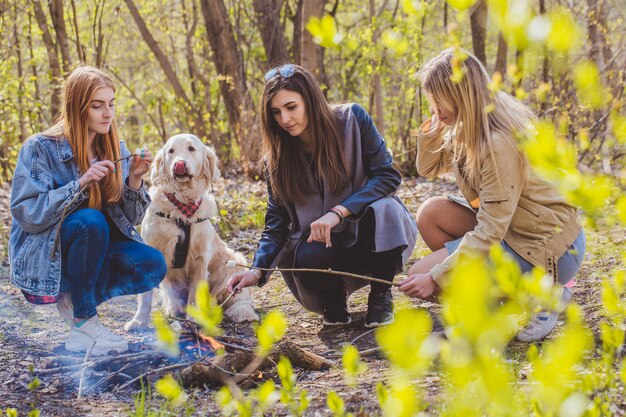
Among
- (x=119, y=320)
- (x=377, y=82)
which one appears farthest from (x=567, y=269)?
(x=377, y=82)

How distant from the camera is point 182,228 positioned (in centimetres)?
430

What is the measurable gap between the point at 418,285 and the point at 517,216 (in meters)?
0.58

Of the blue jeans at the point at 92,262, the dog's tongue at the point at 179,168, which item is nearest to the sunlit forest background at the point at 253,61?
the dog's tongue at the point at 179,168

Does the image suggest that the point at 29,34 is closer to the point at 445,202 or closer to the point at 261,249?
the point at 261,249

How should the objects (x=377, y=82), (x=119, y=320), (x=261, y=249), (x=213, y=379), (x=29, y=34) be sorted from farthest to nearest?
(x=377, y=82), (x=29, y=34), (x=119, y=320), (x=261, y=249), (x=213, y=379)

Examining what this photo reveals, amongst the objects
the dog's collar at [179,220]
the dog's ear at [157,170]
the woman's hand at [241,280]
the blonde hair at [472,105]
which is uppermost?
the blonde hair at [472,105]

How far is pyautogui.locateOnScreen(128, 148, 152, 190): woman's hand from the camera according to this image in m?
3.71

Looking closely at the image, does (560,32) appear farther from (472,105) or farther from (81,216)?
(81,216)

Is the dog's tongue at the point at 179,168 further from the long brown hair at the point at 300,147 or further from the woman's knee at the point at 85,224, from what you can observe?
the woman's knee at the point at 85,224

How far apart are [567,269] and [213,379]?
1704 millimetres

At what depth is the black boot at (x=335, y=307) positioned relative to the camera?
3984 mm

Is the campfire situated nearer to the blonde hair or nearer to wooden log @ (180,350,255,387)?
wooden log @ (180,350,255,387)

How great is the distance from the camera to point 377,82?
1050 centimetres

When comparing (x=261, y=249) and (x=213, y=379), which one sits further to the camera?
(x=261, y=249)
